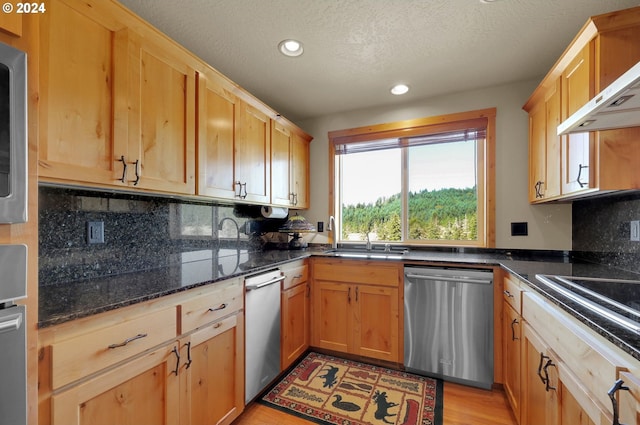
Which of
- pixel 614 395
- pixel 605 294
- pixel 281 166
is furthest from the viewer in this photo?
pixel 281 166

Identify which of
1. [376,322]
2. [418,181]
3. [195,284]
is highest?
[418,181]

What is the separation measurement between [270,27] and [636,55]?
1882 millimetres

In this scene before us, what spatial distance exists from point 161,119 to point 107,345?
1077 millimetres

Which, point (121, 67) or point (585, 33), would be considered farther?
point (585, 33)

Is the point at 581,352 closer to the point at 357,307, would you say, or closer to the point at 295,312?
the point at 357,307

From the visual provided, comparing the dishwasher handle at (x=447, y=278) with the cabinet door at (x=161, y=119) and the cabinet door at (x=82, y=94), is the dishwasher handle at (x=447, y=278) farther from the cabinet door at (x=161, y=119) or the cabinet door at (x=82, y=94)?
the cabinet door at (x=82, y=94)

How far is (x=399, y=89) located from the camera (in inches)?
96.7

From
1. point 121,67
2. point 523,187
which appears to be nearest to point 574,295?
point 523,187

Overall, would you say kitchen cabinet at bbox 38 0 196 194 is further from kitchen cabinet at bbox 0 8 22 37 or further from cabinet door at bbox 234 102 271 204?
cabinet door at bbox 234 102 271 204

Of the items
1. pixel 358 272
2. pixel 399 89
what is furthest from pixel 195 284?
pixel 399 89

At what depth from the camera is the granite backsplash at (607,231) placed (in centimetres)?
154

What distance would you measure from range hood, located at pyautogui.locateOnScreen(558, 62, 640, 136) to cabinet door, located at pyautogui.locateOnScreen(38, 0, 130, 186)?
71.7 inches

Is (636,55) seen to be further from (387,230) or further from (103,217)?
A: (103,217)

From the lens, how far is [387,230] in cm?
288
